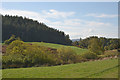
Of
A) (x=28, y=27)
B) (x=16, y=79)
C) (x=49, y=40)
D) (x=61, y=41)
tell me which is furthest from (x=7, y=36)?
(x=16, y=79)

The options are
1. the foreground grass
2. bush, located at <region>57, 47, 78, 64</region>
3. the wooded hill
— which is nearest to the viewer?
the foreground grass

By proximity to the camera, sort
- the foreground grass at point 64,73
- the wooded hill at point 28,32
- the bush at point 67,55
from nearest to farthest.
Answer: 1. the foreground grass at point 64,73
2. the bush at point 67,55
3. the wooded hill at point 28,32

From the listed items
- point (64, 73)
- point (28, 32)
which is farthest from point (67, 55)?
point (28, 32)

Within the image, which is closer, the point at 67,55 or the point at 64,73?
the point at 64,73

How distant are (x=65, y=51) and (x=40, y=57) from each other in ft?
25.3

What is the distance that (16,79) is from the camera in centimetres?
1053

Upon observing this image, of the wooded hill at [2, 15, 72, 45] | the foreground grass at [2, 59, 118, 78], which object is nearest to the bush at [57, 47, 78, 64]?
the foreground grass at [2, 59, 118, 78]

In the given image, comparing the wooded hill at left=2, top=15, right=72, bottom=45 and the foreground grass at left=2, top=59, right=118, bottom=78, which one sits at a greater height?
the wooded hill at left=2, top=15, right=72, bottom=45

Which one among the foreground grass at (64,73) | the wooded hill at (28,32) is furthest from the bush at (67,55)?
the wooded hill at (28,32)

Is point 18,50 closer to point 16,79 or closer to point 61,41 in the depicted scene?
point 16,79

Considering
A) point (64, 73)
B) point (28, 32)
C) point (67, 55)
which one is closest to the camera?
point (64, 73)

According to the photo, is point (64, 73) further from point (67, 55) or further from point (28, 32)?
point (28, 32)

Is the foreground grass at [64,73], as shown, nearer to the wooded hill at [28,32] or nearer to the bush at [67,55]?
the bush at [67,55]

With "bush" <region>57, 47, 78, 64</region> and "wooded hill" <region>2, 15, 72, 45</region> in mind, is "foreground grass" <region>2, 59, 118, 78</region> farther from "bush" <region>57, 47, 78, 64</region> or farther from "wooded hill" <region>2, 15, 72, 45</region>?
"wooded hill" <region>2, 15, 72, 45</region>
